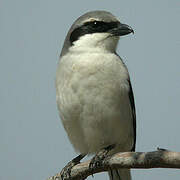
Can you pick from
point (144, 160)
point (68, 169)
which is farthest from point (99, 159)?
point (144, 160)

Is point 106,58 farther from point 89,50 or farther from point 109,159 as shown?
point 109,159

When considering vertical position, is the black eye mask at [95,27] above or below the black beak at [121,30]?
above

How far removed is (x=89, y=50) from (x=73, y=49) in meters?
0.22

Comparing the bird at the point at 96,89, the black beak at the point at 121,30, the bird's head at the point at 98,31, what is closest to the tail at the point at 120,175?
the bird at the point at 96,89

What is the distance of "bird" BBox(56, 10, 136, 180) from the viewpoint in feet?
15.8

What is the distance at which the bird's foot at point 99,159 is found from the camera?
→ 14.6 ft

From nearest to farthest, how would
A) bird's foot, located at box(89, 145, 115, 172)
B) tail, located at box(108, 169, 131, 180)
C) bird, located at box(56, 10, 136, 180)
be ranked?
bird's foot, located at box(89, 145, 115, 172) → bird, located at box(56, 10, 136, 180) → tail, located at box(108, 169, 131, 180)

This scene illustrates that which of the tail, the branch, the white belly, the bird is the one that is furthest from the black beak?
the tail

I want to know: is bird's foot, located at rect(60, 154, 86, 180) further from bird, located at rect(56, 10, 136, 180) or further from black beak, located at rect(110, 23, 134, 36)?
black beak, located at rect(110, 23, 134, 36)

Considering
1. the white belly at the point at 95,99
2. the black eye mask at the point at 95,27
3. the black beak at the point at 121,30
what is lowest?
the white belly at the point at 95,99

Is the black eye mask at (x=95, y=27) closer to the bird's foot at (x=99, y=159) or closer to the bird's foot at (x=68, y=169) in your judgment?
the bird's foot at (x=99, y=159)

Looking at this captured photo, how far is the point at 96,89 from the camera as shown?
4.80m

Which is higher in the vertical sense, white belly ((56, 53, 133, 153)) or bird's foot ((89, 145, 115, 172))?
white belly ((56, 53, 133, 153))

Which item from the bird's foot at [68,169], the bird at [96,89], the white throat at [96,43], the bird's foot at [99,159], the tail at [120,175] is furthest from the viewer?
the tail at [120,175]
